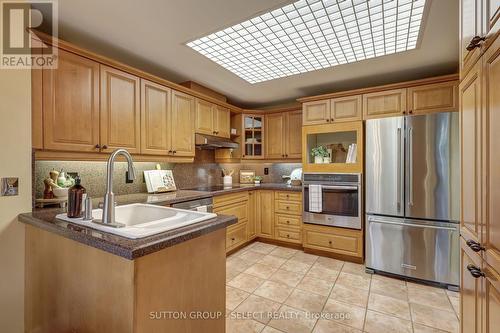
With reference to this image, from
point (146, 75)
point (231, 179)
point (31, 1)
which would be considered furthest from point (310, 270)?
point (31, 1)

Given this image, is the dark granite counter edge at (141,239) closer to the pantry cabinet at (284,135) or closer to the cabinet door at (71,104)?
the cabinet door at (71,104)

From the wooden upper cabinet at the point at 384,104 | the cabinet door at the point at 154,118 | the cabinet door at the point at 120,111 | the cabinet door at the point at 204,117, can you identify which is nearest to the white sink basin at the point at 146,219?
the cabinet door at the point at 120,111

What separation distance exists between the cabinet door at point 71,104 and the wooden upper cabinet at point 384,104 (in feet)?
9.75

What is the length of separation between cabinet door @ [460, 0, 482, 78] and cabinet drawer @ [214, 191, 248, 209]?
2.50m

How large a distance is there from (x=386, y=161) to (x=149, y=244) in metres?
2.64

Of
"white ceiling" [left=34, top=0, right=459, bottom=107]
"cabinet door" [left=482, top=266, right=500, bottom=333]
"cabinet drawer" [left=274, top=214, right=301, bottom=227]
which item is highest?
"white ceiling" [left=34, top=0, right=459, bottom=107]

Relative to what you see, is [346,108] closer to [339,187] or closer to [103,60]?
[339,187]

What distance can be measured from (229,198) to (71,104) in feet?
6.50

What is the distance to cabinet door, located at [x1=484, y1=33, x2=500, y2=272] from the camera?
0.80 m

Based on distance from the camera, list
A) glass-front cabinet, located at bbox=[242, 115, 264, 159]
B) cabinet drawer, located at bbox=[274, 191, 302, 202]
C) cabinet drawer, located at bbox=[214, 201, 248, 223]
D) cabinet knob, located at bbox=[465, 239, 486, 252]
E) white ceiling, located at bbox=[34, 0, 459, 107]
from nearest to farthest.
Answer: cabinet knob, located at bbox=[465, 239, 486, 252] → white ceiling, located at bbox=[34, 0, 459, 107] → cabinet drawer, located at bbox=[214, 201, 248, 223] → cabinet drawer, located at bbox=[274, 191, 302, 202] → glass-front cabinet, located at bbox=[242, 115, 264, 159]

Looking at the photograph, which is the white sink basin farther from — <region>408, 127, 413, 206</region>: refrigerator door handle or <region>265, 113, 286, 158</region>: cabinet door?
<region>265, 113, 286, 158</region>: cabinet door

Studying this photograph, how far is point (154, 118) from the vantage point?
2.57 m

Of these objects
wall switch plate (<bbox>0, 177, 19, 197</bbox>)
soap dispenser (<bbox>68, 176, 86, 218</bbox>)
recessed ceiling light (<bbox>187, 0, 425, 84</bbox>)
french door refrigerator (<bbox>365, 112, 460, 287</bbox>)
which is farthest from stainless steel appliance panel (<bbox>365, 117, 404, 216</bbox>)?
wall switch plate (<bbox>0, 177, 19, 197</bbox>)

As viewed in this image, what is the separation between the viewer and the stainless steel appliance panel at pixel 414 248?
2.35 m
